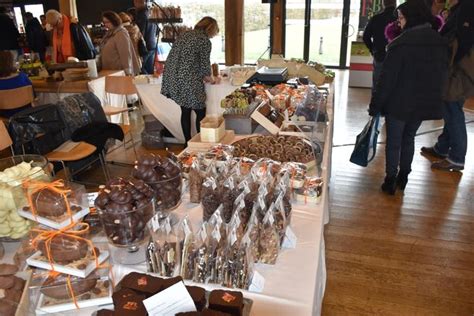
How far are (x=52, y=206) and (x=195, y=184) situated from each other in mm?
536

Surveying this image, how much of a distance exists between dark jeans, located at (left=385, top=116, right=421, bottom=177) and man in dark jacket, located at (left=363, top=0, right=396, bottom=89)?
1.94 metres

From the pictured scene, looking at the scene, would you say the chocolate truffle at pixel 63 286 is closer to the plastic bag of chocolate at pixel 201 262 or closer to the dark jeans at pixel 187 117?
the plastic bag of chocolate at pixel 201 262

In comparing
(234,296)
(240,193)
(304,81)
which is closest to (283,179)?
(240,193)

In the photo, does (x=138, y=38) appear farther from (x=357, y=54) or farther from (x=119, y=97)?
(x=357, y=54)

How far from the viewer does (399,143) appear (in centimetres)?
301

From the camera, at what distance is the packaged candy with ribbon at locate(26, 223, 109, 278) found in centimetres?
104

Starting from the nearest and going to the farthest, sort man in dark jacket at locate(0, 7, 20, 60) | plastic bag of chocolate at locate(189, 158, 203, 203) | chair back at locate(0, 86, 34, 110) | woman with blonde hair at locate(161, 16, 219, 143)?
plastic bag of chocolate at locate(189, 158, 203, 203)
woman with blonde hair at locate(161, 16, 219, 143)
chair back at locate(0, 86, 34, 110)
man in dark jacket at locate(0, 7, 20, 60)

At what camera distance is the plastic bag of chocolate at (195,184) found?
5.07ft

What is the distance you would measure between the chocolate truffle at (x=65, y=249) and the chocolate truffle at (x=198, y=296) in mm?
345

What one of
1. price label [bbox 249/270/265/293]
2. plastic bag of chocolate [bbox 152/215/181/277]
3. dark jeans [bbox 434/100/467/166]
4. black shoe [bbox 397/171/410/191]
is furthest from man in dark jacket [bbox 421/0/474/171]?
plastic bag of chocolate [bbox 152/215/181/277]

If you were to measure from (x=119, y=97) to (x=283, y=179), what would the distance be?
3.84m

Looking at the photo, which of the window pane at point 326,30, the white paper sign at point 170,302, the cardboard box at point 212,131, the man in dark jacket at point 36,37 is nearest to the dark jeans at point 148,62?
the man in dark jacket at point 36,37

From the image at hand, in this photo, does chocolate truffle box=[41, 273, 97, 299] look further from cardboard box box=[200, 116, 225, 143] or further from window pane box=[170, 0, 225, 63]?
window pane box=[170, 0, 225, 63]

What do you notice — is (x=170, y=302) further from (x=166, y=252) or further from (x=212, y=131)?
(x=212, y=131)
